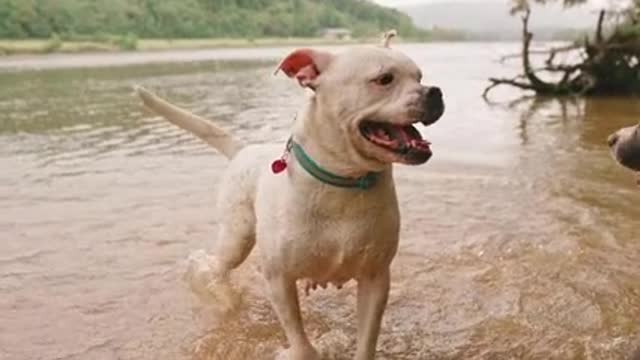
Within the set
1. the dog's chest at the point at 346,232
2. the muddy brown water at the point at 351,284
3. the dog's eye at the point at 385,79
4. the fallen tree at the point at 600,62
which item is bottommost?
the fallen tree at the point at 600,62

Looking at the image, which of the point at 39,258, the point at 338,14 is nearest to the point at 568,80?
the point at 39,258

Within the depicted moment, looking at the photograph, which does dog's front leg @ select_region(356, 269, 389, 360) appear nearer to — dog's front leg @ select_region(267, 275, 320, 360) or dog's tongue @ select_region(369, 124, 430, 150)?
dog's front leg @ select_region(267, 275, 320, 360)

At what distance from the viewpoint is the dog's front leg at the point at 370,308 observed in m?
4.70

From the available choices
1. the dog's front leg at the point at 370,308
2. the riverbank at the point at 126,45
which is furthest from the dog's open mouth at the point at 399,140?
the riverbank at the point at 126,45

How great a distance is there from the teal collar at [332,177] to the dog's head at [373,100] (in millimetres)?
177

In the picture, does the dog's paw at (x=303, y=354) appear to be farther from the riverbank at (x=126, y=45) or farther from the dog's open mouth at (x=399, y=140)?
the riverbank at (x=126, y=45)

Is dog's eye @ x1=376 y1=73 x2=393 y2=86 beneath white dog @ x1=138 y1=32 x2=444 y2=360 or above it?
above

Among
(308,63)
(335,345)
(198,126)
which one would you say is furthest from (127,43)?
(308,63)

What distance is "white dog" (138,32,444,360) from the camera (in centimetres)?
414

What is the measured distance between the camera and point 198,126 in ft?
20.2

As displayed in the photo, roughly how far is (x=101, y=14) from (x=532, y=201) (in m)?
103

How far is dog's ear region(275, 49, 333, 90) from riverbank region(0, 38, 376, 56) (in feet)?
181

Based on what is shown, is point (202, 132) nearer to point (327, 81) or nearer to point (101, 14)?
point (327, 81)

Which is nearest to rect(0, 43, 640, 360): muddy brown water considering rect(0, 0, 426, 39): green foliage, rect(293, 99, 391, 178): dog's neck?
rect(293, 99, 391, 178): dog's neck
